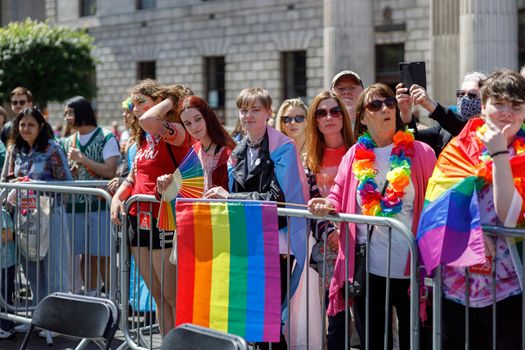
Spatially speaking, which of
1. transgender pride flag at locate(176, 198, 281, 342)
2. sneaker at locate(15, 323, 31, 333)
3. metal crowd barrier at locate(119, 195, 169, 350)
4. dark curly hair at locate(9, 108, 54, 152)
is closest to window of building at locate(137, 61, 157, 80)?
dark curly hair at locate(9, 108, 54, 152)

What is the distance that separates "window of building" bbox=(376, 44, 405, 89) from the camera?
2962cm

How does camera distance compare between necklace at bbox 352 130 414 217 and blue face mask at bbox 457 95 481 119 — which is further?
blue face mask at bbox 457 95 481 119

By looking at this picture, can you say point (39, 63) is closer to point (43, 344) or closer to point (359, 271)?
point (43, 344)

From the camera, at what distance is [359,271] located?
5.00 metres

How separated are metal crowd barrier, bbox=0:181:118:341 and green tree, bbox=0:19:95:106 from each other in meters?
26.2

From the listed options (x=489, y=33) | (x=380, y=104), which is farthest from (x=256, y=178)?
(x=489, y=33)

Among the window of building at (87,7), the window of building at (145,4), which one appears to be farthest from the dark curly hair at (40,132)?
the window of building at (87,7)

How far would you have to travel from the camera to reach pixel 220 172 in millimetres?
6086

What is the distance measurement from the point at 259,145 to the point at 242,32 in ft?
94.3

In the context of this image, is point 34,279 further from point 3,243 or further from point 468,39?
point 468,39

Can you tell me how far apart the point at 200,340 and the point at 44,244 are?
3.89 m

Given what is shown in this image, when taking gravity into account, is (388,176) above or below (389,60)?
below

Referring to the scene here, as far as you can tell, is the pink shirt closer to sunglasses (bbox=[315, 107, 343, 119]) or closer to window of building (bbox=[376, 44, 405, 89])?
sunglasses (bbox=[315, 107, 343, 119])

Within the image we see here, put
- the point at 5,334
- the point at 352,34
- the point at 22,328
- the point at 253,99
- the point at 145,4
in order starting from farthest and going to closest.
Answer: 1. the point at 145,4
2. the point at 352,34
3. the point at 22,328
4. the point at 5,334
5. the point at 253,99
